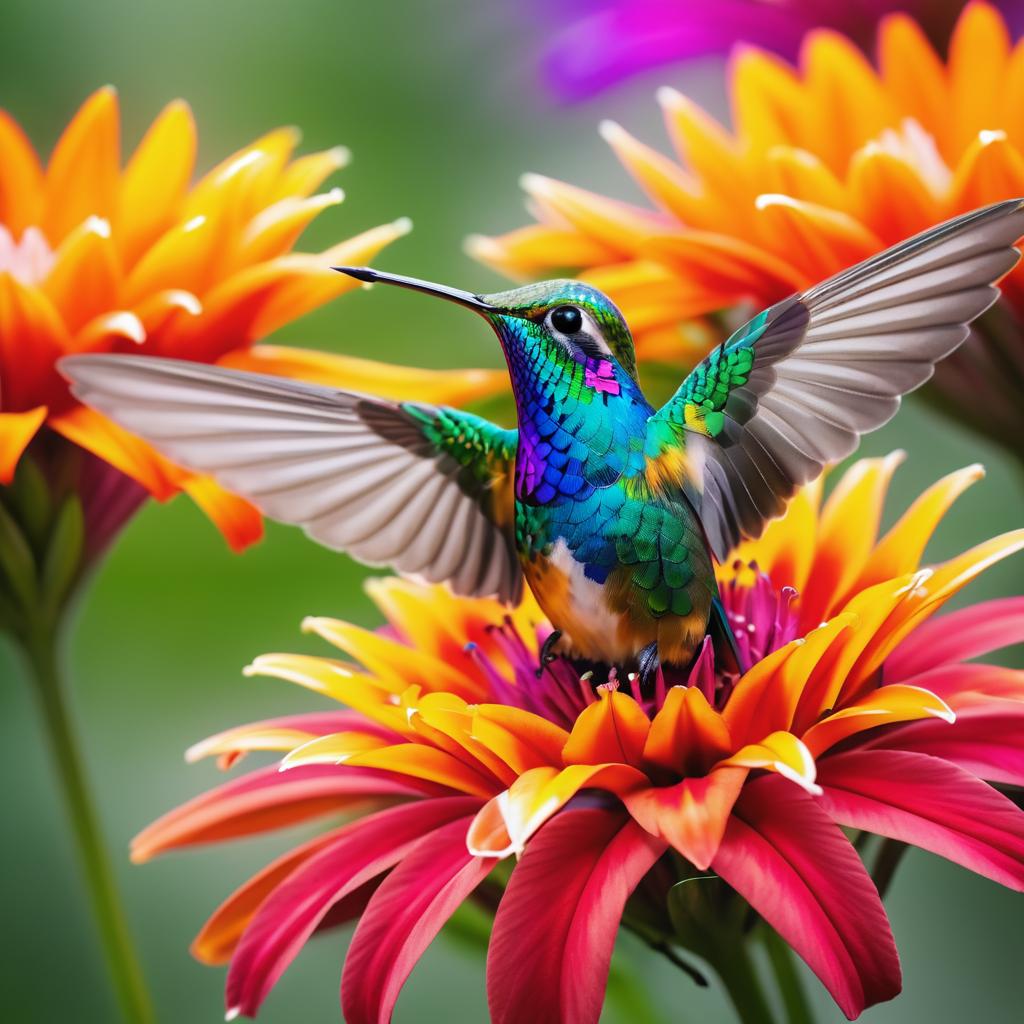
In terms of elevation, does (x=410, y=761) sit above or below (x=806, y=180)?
below

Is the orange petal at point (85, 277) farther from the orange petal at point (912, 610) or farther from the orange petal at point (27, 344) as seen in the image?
the orange petal at point (912, 610)

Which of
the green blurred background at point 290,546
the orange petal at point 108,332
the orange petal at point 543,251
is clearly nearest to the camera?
the orange petal at point 108,332

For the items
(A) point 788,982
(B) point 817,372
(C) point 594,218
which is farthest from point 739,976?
(C) point 594,218

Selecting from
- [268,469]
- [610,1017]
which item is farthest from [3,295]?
[610,1017]

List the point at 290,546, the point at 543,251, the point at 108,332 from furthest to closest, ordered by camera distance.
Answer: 1. the point at 290,546
2. the point at 543,251
3. the point at 108,332

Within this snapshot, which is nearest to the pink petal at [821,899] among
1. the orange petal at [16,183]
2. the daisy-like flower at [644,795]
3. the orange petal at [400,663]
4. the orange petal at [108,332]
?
the daisy-like flower at [644,795]

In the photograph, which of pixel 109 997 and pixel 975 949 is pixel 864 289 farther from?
pixel 109 997

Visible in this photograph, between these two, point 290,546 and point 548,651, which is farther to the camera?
point 290,546

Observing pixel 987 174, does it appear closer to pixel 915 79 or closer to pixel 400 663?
pixel 915 79
